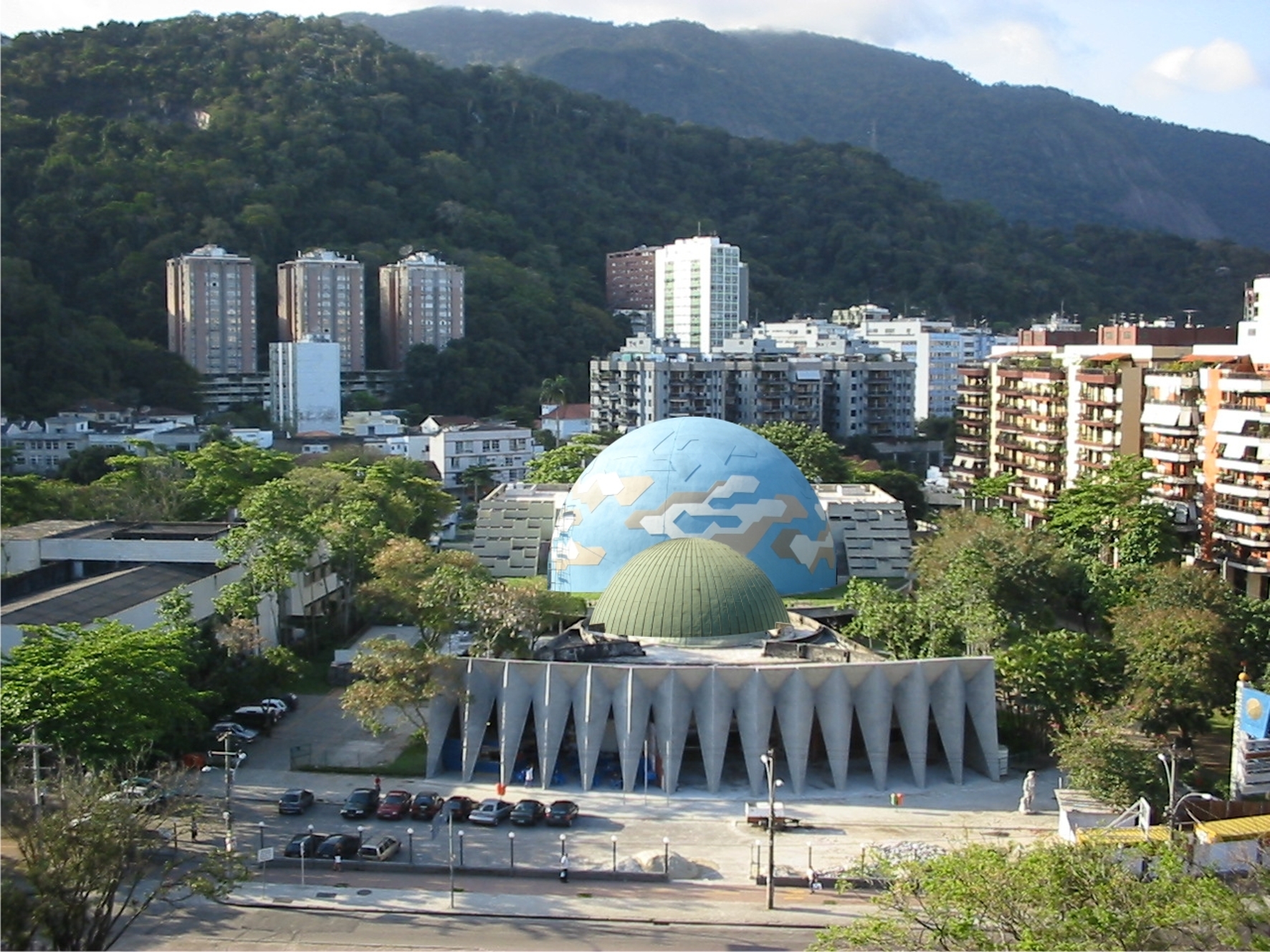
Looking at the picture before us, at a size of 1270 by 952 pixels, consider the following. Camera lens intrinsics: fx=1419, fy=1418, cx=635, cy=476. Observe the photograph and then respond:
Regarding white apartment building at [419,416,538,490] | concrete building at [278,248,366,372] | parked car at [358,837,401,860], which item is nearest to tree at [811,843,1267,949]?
parked car at [358,837,401,860]

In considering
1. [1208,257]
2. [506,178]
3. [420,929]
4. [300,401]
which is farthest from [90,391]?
[1208,257]

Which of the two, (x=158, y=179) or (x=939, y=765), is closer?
(x=939, y=765)

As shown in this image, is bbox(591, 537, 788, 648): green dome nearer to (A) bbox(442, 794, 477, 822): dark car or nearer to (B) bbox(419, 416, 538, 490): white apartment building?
(A) bbox(442, 794, 477, 822): dark car

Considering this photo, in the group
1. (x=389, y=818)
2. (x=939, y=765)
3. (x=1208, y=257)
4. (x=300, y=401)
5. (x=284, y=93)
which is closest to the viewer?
(x=389, y=818)

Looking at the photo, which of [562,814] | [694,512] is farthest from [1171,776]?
[694,512]

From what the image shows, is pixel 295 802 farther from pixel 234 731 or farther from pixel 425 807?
pixel 234 731

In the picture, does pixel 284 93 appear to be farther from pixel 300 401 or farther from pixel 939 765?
pixel 939 765
